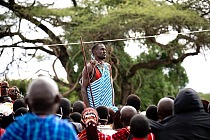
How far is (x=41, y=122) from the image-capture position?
9.65ft

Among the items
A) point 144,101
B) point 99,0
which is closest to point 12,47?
point 99,0

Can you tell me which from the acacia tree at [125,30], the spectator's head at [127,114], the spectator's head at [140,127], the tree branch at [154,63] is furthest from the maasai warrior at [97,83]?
the tree branch at [154,63]

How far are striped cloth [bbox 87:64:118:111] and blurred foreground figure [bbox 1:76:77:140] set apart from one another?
4.06 meters

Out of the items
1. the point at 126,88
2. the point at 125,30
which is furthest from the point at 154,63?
the point at 125,30

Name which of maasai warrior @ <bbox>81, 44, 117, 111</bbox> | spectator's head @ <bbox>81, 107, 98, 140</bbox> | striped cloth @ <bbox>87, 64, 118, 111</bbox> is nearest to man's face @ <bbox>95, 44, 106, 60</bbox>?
maasai warrior @ <bbox>81, 44, 117, 111</bbox>

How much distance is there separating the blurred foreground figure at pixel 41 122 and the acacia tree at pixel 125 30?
11.9 meters

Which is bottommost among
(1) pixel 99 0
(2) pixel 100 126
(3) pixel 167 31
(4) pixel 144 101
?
(4) pixel 144 101

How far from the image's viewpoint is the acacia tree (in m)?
15.2

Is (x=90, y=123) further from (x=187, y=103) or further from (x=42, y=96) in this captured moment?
(x=42, y=96)

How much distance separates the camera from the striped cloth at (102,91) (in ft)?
23.3

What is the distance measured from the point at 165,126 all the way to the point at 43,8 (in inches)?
492

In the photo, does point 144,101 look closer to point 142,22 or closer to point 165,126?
point 142,22

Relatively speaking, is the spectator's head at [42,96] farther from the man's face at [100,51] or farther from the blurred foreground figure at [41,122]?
the man's face at [100,51]

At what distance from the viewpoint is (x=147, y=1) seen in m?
15.9
